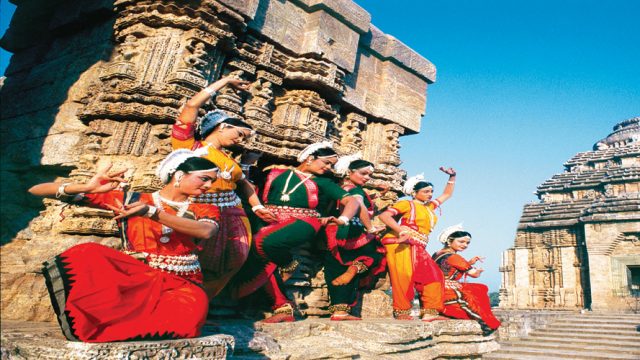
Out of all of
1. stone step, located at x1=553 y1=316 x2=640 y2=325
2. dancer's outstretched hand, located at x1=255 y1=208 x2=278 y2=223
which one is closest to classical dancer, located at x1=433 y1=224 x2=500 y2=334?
dancer's outstretched hand, located at x1=255 y1=208 x2=278 y2=223

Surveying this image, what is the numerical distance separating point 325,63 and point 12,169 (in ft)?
12.0

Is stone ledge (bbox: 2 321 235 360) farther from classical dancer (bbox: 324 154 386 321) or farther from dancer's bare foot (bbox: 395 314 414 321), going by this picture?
dancer's bare foot (bbox: 395 314 414 321)

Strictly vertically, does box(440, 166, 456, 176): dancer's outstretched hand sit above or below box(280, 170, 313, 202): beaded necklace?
above

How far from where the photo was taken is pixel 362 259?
4.17 meters

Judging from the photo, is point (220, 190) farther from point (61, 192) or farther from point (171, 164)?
point (61, 192)

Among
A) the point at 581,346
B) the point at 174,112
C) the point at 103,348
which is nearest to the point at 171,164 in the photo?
the point at 103,348

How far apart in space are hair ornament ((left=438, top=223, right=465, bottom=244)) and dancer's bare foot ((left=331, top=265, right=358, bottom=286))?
5.58 feet

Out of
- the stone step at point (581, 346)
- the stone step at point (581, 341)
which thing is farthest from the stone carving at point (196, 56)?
the stone step at point (581, 341)

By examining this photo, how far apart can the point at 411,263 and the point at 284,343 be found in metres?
1.85

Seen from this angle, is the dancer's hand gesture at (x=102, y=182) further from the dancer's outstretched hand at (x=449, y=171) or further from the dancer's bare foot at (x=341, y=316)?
the dancer's outstretched hand at (x=449, y=171)

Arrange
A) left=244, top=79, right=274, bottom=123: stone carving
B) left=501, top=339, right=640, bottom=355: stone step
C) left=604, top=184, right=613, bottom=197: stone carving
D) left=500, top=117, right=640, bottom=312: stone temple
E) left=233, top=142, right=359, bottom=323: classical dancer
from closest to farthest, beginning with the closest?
→ left=233, top=142, right=359, bottom=323: classical dancer, left=244, top=79, right=274, bottom=123: stone carving, left=501, top=339, right=640, bottom=355: stone step, left=500, top=117, right=640, bottom=312: stone temple, left=604, top=184, right=613, bottom=197: stone carving

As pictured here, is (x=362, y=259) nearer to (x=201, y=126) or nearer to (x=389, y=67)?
(x=201, y=126)

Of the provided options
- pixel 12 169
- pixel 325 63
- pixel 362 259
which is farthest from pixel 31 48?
pixel 362 259

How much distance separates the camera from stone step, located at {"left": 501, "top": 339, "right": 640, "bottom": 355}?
7.13 m
